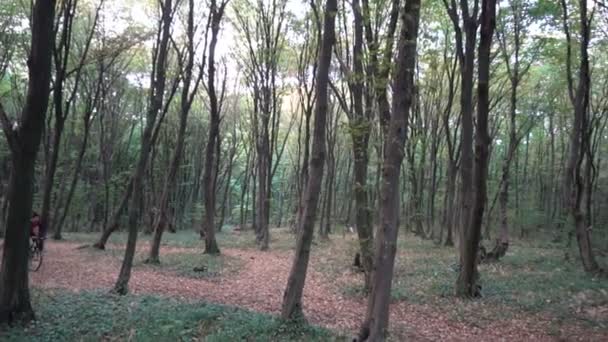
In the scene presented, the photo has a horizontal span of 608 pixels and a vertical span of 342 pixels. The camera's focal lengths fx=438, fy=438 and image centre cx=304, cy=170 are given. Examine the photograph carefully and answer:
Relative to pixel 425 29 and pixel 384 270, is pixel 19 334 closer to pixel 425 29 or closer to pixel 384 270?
pixel 384 270

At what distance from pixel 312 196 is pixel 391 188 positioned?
177 cm

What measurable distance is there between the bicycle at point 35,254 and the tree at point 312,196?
8834 millimetres

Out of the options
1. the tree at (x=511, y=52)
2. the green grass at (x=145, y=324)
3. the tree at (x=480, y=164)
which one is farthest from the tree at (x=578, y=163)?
the green grass at (x=145, y=324)

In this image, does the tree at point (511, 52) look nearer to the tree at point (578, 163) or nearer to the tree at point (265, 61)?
the tree at point (578, 163)

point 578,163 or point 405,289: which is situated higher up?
point 578,163

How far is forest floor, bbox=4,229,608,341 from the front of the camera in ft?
28.8

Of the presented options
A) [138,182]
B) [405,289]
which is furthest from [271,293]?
[138,182]

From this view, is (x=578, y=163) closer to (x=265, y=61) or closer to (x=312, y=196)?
(x=312, y=196)

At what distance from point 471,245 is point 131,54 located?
779 inches

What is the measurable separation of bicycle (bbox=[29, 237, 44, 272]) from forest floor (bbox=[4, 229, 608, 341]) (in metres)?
0.33

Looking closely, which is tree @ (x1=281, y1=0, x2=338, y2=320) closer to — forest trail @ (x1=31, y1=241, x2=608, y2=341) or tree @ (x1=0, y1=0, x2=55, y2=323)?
forest trail @ (x1=31, y1=241, x2=608, y2=341)

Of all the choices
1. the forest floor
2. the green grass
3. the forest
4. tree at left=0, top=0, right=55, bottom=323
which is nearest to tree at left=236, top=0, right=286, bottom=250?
the forest

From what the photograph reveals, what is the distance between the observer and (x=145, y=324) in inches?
261

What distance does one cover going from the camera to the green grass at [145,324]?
20.3 feet
